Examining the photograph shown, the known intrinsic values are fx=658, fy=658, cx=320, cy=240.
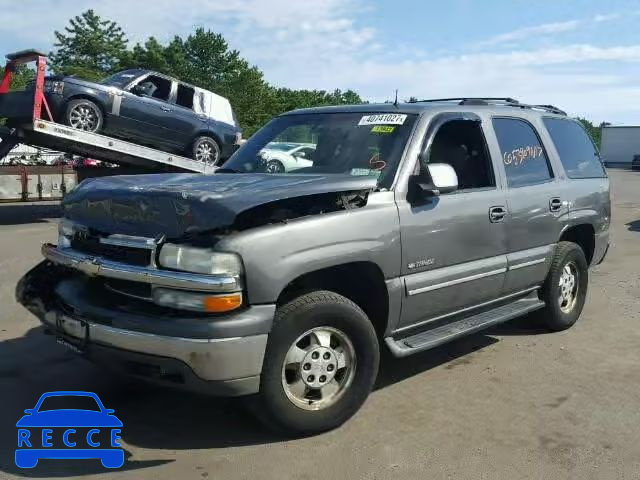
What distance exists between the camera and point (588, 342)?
5.62 metres

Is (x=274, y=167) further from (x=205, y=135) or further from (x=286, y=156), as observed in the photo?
(x=205, y=135)

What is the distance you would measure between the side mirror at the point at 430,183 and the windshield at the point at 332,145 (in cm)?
16

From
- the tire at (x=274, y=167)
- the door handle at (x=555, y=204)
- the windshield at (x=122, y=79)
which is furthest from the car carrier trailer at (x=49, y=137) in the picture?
the door handle at (x=555, y=204)

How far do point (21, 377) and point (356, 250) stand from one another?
8.41ft

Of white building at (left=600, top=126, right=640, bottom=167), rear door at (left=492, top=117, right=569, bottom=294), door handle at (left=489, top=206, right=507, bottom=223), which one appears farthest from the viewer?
white building at (left=600, top=126, right=640, bottom=167)

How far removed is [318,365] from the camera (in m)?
3.73

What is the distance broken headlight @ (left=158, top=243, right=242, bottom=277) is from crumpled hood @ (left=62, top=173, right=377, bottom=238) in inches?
4.0

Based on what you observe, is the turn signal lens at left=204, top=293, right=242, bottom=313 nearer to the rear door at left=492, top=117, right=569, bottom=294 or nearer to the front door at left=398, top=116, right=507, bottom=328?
the front door at left=398, top=116, right=507, bottom=328

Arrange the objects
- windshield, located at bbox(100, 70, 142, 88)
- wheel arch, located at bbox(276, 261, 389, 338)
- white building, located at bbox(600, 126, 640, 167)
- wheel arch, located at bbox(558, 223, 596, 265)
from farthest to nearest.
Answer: white building, located at bbox(600, 126, 640, 167), windshield, located at bbox(100, 70, 142, 88), wheel arch, located at bbox(558, 223, 596, 265), wheel arch, located at bbox(276, 261, 389, 338)

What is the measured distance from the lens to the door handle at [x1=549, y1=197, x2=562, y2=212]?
547 centimetres

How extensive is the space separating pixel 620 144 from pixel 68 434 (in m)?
63.1

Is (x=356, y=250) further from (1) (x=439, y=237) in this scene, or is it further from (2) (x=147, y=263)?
(2) (x=147, y=263)

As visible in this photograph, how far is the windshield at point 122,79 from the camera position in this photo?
1265 cm

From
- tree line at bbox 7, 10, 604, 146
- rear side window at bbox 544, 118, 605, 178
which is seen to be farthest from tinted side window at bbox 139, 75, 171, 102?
tree line at bbox 7, 10, 604, 146
